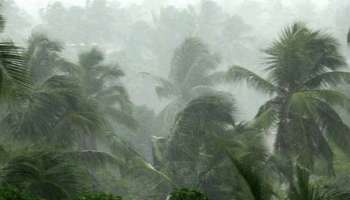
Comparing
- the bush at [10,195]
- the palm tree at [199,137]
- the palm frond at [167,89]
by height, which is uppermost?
the palm frond at [167,89]

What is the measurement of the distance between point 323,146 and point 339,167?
13.9ft

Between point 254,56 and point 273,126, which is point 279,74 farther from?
point 254,56

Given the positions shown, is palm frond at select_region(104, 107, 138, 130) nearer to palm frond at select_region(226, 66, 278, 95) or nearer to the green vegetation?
the green vegetation

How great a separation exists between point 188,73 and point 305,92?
→ 15.4 m

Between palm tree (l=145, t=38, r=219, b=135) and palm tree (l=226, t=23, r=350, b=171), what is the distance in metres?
12.0

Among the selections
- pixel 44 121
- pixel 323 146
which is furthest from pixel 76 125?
pixel 323 146

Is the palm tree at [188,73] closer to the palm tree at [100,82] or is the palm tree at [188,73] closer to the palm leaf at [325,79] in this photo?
Result: the palm tree at [100,82]

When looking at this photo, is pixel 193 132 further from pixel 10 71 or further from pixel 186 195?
pixel 10 71

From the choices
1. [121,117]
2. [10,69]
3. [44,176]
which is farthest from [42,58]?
[10,69]

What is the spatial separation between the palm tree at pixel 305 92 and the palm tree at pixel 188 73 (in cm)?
1204

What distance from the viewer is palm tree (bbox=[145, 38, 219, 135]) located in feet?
98.7

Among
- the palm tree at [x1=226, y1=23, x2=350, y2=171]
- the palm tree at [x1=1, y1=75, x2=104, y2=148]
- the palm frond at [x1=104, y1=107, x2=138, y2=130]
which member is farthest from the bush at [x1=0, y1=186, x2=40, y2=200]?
the palm frond at [x1=104, y1=107, x2=138, y2=130]

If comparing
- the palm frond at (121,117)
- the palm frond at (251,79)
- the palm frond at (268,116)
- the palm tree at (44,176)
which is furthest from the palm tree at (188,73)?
the palm tree at (44,176)

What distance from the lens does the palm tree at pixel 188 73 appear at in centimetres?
3009
